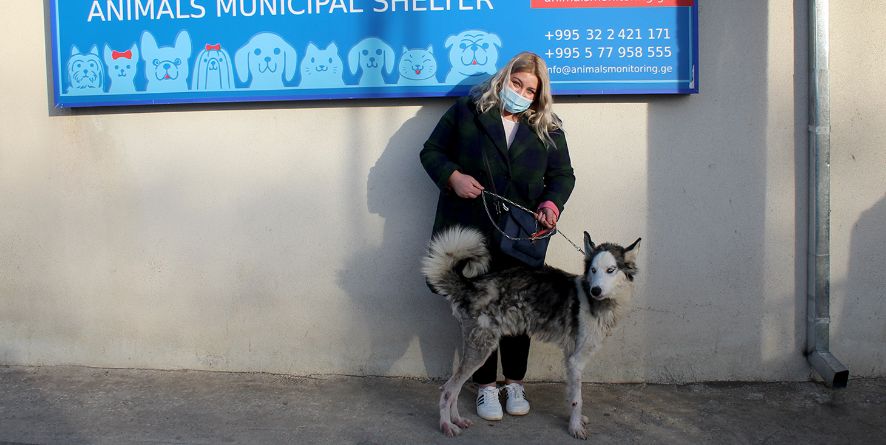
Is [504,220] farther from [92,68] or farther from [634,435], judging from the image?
[92,68]

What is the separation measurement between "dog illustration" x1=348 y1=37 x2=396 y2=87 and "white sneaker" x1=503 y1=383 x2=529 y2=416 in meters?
1.85

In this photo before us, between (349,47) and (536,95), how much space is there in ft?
3.79

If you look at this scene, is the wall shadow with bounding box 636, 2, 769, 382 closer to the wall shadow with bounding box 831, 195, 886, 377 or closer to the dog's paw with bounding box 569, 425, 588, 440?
the wall shadow with bounding box 831, 195, 886, 377

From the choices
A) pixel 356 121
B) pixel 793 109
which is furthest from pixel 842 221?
pixel 356 121

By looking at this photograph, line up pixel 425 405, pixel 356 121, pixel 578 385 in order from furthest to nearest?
pixel 356 121, pixel 425 405, pixel 578 385

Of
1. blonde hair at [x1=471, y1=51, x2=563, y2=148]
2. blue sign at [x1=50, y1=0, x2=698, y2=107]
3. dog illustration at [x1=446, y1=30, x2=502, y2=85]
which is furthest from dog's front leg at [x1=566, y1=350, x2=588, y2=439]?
dog illustration at [x1=446, y1=30, x2=502, y2=85]

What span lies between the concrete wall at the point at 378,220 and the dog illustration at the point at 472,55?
0.79ft

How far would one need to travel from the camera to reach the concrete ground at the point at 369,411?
4.12m

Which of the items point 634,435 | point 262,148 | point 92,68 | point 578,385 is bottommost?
point 634,435

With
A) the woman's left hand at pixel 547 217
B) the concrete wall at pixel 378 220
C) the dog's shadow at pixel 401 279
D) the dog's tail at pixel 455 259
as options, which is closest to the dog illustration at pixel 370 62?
the concrete wall at pixel 378 220

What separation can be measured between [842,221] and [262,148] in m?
3.39

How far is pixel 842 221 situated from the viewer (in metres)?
4.73

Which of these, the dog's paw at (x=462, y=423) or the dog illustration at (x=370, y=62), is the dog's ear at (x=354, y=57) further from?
the dog's paw at (x=462, y=423)

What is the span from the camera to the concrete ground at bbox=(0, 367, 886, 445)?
13.5ft
